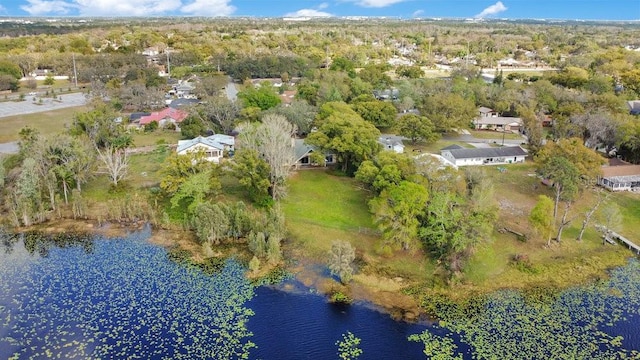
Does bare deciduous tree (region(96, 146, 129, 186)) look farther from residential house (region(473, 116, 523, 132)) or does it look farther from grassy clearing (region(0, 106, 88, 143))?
residential house (region(473, 116, 523, 132))

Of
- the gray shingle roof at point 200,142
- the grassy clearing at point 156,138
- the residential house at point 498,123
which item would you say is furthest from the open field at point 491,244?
the residential house at point 498,123

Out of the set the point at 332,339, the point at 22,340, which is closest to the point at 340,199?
the point at 332,339

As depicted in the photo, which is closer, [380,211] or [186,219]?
[380,211]

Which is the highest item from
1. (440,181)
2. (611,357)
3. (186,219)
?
(440,181)

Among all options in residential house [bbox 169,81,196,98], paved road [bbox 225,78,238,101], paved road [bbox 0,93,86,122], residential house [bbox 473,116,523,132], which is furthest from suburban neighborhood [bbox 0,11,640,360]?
residential house [bbox 169,81,196,98]

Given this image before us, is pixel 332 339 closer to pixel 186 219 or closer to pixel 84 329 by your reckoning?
pixel 84 329

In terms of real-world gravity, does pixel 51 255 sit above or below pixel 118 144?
below

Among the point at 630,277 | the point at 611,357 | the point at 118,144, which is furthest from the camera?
the point at 118,144

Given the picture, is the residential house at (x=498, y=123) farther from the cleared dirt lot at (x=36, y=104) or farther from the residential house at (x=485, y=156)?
the cleared dirt lot at (x=36, y=104)
